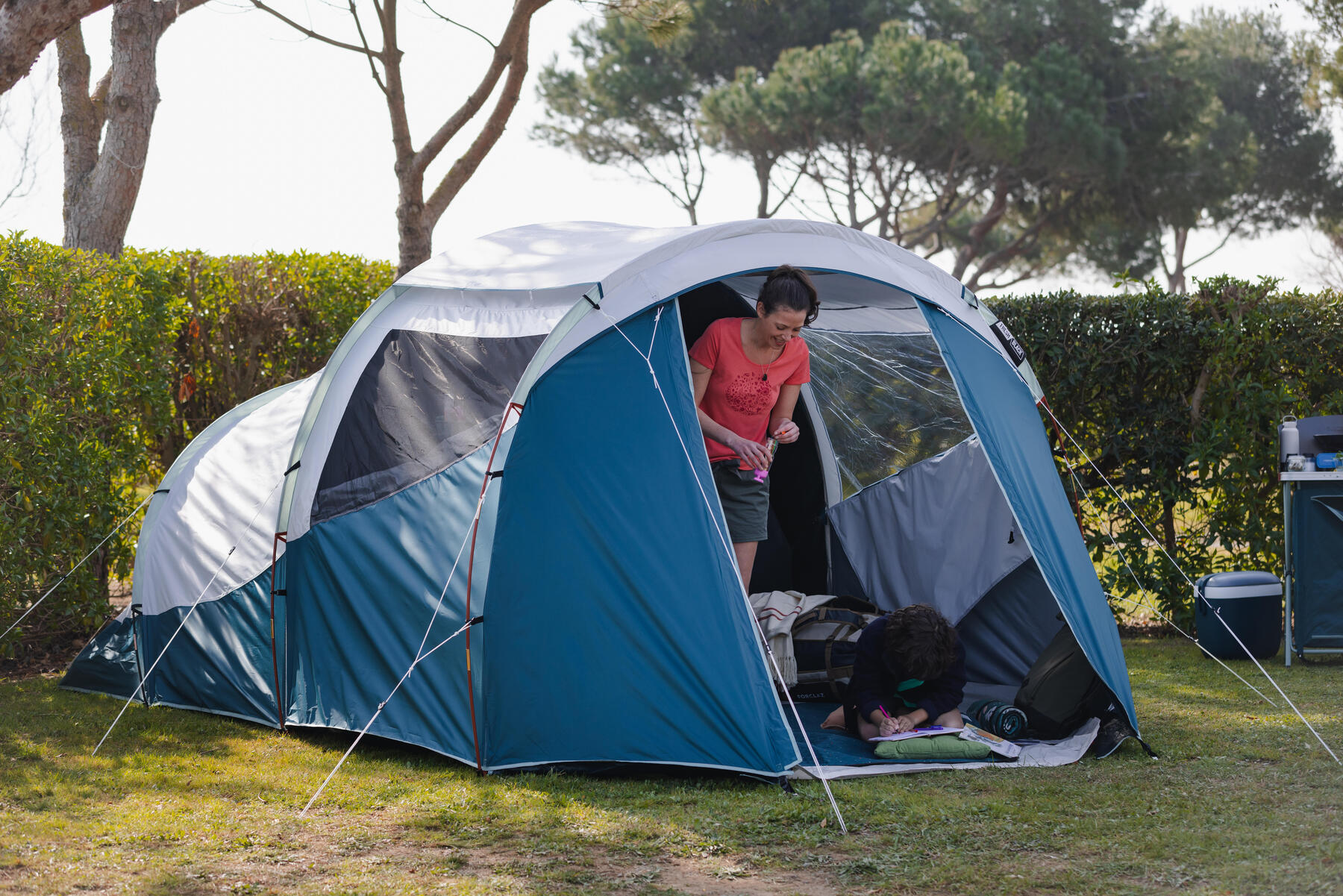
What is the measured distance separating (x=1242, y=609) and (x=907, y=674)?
225 cm

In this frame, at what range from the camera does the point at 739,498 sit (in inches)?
162

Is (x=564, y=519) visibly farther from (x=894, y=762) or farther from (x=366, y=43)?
(x=366, y=43)

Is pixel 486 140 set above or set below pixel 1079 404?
above

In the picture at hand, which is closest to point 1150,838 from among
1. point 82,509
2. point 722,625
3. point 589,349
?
point 722,625

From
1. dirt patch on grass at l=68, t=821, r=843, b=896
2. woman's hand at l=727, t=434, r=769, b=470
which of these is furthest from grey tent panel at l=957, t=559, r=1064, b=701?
dirt patch on grass at l=68, t=821, r=843, b=896

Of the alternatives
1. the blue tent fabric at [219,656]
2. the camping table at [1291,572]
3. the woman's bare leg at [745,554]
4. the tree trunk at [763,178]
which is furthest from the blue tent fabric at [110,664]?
the tree trunk at [763,178]

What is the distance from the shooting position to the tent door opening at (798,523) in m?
5.27

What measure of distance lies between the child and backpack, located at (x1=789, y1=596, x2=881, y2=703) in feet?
1.99

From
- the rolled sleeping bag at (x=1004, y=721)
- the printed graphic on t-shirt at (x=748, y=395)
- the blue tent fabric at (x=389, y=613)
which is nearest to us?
the blue tent fabric at (x=389, y=613)

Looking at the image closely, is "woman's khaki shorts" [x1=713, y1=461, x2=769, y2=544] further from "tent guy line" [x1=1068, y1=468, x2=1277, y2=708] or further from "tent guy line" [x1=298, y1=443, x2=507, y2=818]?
"tent guy line" [x1=1068, y1=468, x2=1277, y2=708]

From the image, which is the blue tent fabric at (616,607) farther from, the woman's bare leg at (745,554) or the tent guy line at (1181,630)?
the tent guy line at (1181,630)

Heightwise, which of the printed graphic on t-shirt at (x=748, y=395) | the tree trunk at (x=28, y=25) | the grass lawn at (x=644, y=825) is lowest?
the grass lawn at (x=644, y=825)

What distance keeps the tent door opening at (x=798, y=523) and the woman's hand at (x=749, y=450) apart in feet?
4.75

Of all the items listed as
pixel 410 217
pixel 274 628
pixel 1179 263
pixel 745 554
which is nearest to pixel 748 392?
pixel 745 554
